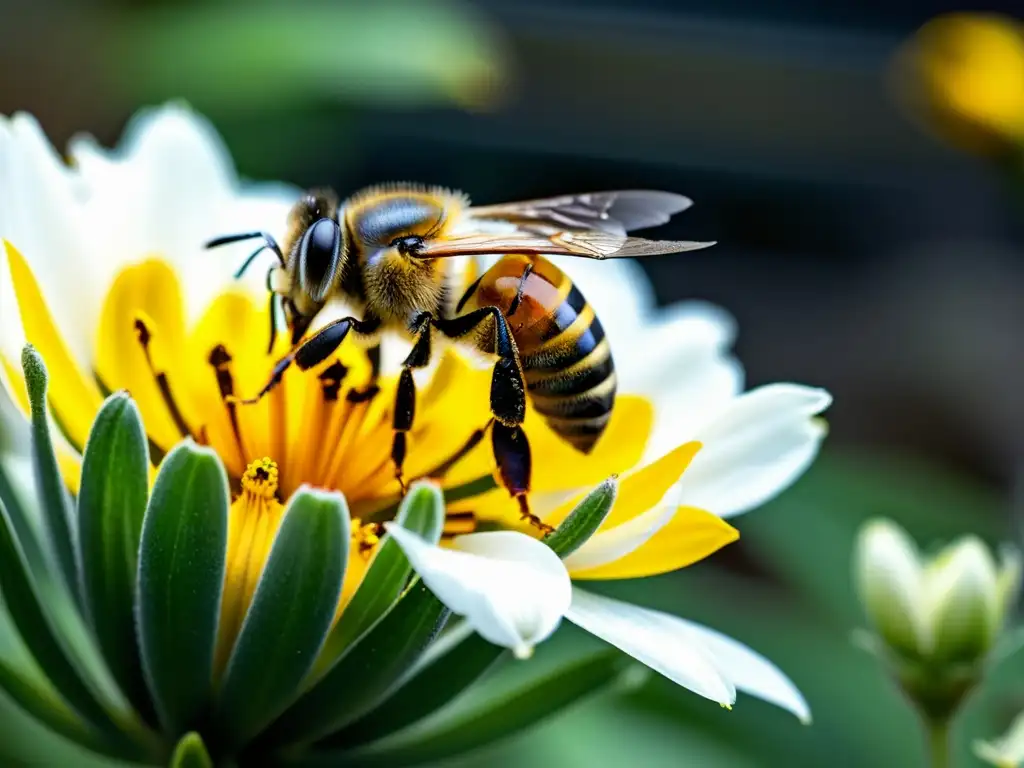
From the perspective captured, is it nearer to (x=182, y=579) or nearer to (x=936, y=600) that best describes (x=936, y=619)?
(x=936, y=600)

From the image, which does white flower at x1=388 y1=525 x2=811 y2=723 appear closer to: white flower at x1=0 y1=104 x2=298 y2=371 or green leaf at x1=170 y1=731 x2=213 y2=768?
green leaf at x1=170 y1=731 x2=213 y2=768

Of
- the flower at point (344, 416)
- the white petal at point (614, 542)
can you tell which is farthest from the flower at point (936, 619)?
the white petal at point (614, 542)

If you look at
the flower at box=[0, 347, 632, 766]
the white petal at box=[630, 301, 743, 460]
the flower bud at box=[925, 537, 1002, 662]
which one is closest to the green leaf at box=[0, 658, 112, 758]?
the flower at box=[0, 347, 632, 766]

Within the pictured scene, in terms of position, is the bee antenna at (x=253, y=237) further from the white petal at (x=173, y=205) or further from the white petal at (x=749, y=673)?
the white petal at (x=749, y=673)

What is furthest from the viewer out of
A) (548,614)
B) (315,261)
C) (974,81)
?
(974,81)

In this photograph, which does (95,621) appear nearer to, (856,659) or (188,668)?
(188,668)

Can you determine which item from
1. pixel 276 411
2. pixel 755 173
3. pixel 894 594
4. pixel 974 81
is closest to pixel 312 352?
pixel 276 411
